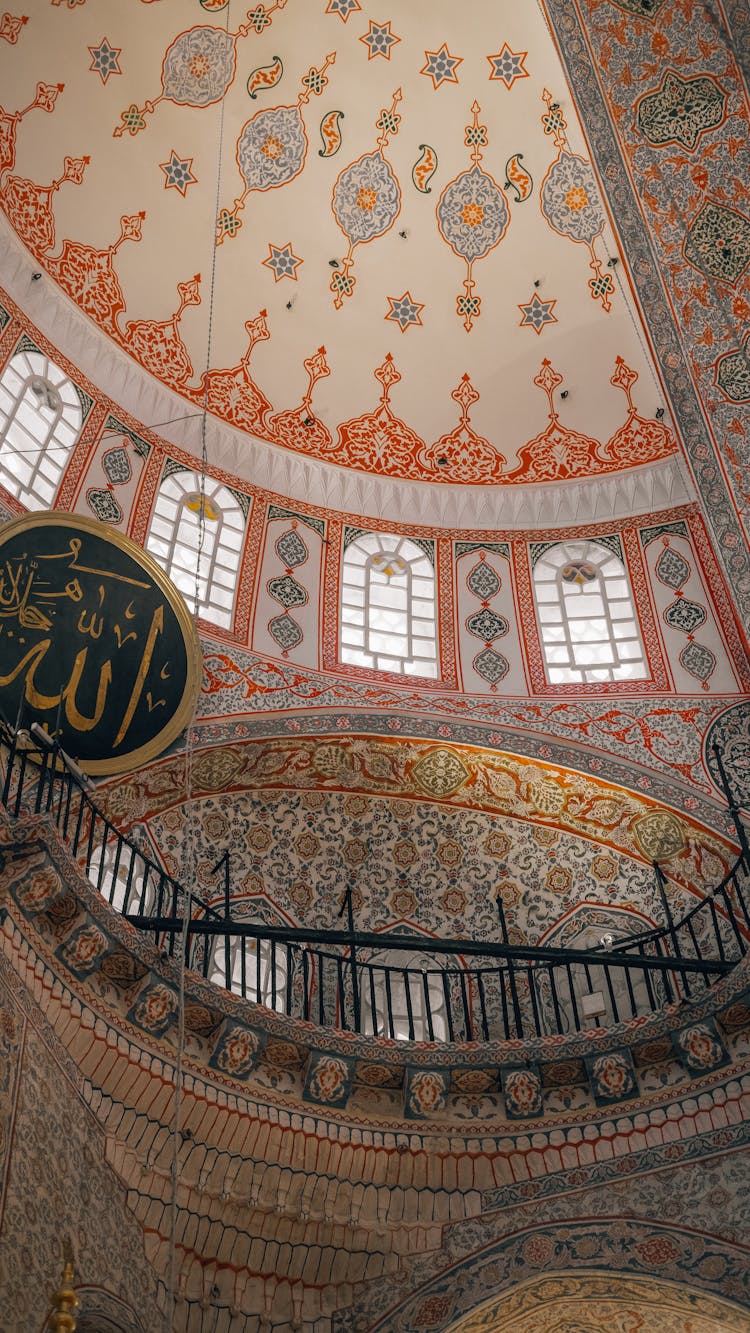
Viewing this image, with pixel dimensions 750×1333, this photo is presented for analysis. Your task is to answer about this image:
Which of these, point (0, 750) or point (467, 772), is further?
point (467, 772)

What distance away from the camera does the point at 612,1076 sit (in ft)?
20.5

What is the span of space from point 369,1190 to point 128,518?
15.2 ft

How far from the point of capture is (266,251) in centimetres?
970

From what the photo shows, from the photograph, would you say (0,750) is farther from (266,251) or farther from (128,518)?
(266,251)

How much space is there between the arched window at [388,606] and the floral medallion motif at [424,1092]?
322 cm

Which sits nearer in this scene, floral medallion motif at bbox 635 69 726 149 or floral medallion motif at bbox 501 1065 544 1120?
floral medallion motif at bbox 501 1065 544 1120

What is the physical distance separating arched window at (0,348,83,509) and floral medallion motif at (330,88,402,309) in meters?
2.38

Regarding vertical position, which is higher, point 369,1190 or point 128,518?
point 128,518

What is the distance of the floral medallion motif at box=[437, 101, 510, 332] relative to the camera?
9.77 meters

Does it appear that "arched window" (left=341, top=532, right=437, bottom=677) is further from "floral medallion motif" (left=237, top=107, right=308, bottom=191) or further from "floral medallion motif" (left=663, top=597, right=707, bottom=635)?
"floral medallion motif" (left=237, top=107, right=308, bottom=191)

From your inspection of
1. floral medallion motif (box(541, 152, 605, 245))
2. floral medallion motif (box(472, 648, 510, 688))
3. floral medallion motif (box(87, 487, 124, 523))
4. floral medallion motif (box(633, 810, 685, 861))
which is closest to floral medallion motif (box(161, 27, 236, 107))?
floral medallion motif (box(541, 152, 605, 245))

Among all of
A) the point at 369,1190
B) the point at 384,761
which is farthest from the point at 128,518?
the point at 369,1190

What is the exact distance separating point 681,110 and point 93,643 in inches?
178

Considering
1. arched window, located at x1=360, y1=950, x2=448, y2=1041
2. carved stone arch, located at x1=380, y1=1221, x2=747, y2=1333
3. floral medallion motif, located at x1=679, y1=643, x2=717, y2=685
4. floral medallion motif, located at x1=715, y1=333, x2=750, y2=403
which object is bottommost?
carved stone arch, located at x1=380, y1=1221, x2=747, y2=1333
